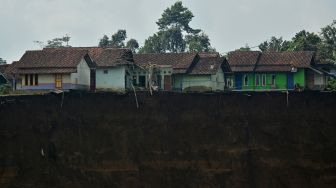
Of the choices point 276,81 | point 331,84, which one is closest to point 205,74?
point 276,81

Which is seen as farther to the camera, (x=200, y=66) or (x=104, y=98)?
(x=200, y=66)

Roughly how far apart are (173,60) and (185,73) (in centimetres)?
186

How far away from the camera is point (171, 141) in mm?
32094

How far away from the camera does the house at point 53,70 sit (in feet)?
128

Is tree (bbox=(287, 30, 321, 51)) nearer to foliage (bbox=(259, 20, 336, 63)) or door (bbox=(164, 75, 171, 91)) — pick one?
foliage (bbox=(259, 20, 336, 63))

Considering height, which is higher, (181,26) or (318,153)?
(181,26)

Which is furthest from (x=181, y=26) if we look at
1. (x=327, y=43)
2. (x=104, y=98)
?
(x=104, y=98)

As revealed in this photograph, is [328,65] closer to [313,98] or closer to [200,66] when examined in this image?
[200,66]

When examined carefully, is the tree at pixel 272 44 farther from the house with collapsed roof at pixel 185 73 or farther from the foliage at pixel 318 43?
the house with collapsed roof at pixel 185 73

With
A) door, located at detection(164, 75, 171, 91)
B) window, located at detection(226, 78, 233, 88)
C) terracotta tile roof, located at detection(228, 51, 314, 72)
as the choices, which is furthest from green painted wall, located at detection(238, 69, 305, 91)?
door, located at detection(164, 75, 171, 91)

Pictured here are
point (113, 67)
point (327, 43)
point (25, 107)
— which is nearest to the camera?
point (25, 107)

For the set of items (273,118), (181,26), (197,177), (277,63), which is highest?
(181,26)

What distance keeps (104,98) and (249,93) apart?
6.15 meters

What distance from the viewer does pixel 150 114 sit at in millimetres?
32562
